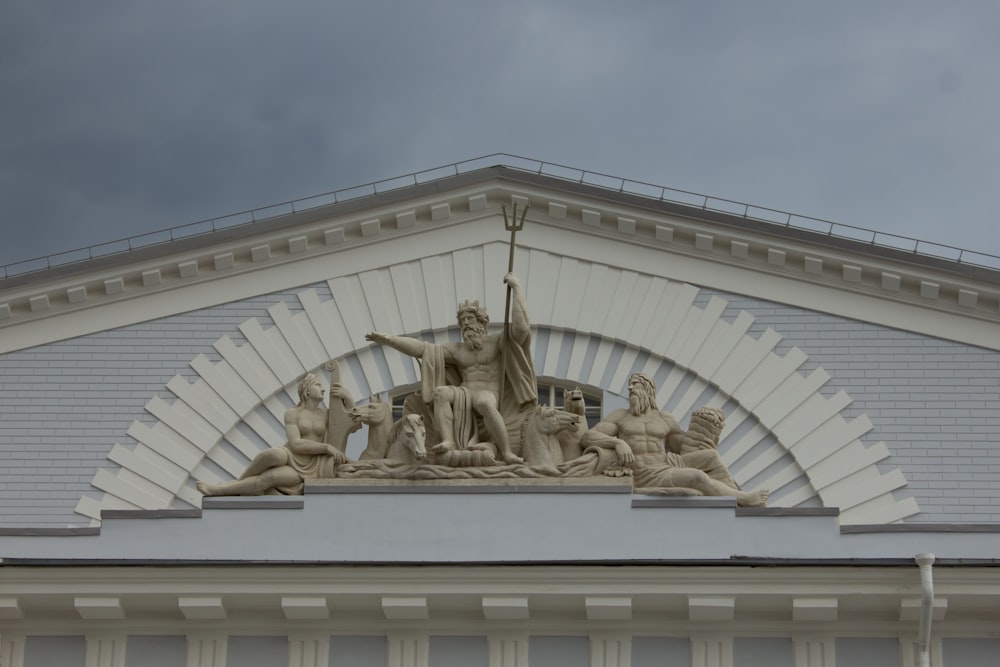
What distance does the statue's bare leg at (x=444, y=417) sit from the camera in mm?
25498

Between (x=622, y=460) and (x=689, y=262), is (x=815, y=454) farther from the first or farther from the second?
(x=622, y=460)

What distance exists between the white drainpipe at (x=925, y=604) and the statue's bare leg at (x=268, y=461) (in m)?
6.83

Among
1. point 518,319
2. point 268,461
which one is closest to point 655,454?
point 518,319

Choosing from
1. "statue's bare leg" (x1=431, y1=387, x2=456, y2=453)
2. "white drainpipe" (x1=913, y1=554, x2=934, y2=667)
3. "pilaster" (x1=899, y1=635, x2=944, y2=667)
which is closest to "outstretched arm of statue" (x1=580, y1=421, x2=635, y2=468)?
"statue's bare leg" (x1=431, y1=387, x2=456, y2=453)

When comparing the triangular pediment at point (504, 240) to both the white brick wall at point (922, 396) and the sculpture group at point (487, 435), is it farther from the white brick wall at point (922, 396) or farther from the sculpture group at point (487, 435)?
the sculpture group at point (487, 435)

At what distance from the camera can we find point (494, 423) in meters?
25.6

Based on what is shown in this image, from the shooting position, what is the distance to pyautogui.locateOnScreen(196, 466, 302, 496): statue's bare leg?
2562 cm

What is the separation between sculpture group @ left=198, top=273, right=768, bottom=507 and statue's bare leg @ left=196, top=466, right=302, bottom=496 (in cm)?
1

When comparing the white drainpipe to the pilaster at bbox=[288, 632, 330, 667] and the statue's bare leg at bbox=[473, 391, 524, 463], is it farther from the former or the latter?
the pilaster at bbox=[288, 632, 330, 667]

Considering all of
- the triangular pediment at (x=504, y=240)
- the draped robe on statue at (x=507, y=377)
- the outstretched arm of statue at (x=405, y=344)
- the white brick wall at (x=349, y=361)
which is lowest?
the draped robe on statue at (x=507, y=377)

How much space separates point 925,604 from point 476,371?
5.87m

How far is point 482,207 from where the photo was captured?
3631cm

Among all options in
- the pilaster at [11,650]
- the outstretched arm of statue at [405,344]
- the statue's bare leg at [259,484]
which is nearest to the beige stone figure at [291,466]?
the statue's bare leg at [259,484]

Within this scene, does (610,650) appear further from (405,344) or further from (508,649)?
(405,344)
